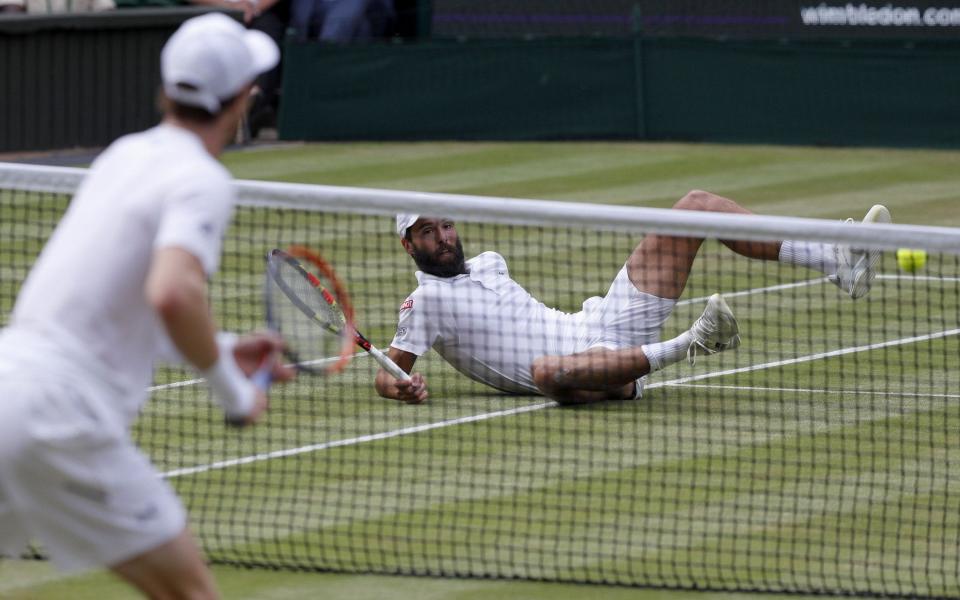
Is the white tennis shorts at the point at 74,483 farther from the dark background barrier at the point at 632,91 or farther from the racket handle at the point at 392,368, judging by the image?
the dark background barrier at the point at 632,91

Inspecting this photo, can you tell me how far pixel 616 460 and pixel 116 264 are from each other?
4084 mm

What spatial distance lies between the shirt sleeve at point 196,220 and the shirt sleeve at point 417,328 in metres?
4.67

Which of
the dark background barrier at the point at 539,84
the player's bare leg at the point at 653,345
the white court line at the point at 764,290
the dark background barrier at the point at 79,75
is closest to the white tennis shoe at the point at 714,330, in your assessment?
the player's bare leg at the point at 653,345

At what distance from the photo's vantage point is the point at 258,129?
73.8ft

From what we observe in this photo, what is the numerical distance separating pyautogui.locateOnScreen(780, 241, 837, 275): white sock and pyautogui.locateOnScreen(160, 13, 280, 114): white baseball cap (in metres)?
4.86

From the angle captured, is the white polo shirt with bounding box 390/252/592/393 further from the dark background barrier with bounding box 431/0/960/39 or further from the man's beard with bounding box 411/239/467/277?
the dark background barrier with bounding box 431/0/960/39

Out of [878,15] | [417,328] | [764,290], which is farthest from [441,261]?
[878,15]

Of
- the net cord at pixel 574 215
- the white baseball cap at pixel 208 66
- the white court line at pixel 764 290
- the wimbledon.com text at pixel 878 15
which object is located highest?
the wimbledon.com text at pixel 878 15

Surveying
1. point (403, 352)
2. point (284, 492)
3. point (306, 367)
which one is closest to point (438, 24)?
point (403, 352)

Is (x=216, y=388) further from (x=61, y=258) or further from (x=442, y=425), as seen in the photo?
(x=442, y=425)

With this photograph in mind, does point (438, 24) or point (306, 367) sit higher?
point (438, 24)

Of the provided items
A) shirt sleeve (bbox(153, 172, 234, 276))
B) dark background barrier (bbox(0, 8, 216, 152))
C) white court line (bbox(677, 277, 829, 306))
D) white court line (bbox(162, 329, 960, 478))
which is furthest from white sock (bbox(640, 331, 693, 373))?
dark background barrier (bbox(0, 8, 216, 152))

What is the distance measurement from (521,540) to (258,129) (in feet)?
52.3

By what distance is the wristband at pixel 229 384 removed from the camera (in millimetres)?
4508
